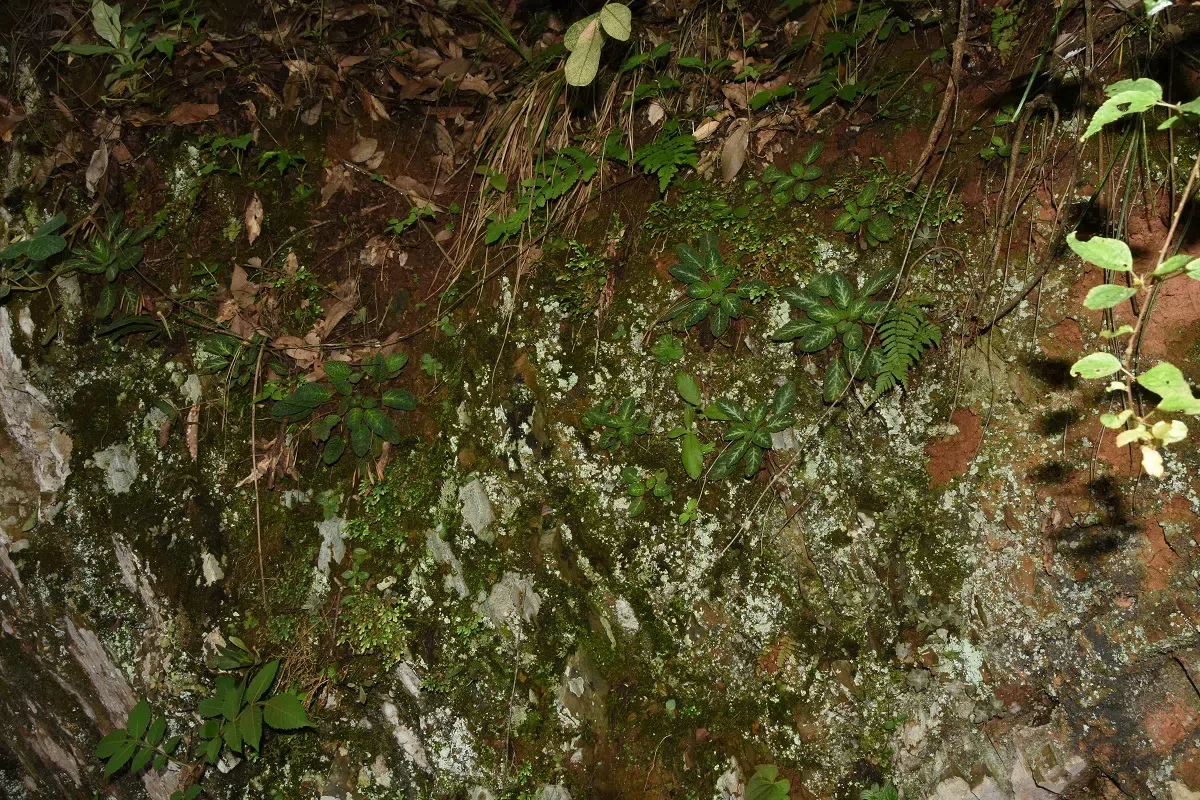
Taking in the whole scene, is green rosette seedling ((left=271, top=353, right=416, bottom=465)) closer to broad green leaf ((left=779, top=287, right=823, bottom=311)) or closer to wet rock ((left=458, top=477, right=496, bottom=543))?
wet rock ((left=458, top=477, right=496, bottom=543))

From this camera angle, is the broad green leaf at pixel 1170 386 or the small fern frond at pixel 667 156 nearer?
the broad green leaf at pixel 1170 386

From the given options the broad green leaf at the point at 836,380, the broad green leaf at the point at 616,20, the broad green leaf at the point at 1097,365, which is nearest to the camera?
the broad green leaf at the point at 1097,365

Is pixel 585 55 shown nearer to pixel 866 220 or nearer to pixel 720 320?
pixel 720 320

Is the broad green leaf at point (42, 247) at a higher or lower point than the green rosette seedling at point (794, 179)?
lower

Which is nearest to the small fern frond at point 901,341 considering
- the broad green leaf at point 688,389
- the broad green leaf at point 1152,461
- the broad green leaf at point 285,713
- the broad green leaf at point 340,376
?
the broad green leaf at point 688,389

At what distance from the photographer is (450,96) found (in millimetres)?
3416

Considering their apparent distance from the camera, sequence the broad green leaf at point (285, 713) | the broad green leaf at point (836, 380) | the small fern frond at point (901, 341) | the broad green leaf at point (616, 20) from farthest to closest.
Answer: the broad green leaf at point (285, 713) → the broad green leaf at point (836, 380) → the small fern frond at point (901, 341) → the broad green leaf at point (616, 20)

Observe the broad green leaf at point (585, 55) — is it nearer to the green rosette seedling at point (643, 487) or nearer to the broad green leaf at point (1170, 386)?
the green rosette seedling at point (643, 487)

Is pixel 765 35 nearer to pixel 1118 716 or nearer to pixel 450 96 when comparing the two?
pixel 450 96

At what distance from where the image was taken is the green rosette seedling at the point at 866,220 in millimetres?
2430

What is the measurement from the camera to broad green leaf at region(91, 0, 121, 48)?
3676mm

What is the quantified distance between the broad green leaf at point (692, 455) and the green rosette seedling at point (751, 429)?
5 centimetres

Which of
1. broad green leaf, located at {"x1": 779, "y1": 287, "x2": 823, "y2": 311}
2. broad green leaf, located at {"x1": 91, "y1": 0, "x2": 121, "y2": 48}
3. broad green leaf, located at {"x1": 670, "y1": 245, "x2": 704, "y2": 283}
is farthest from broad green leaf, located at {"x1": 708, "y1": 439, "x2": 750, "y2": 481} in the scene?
broad green leaf, located at {"x1": 91, "y1": 0, "x2": 121, "y2": 48}

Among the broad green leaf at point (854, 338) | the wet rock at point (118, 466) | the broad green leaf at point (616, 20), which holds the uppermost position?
the broad green leaf at point (616, 20)
